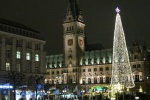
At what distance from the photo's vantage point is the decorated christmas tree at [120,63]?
282ft

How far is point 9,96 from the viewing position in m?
101

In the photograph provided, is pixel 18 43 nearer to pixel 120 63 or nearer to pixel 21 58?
pixel 21 58

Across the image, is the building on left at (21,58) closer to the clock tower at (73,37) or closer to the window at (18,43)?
the window at (18,43)

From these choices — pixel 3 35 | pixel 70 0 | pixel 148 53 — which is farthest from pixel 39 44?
pixel 70 0

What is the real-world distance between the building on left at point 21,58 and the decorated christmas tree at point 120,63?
75.6ft

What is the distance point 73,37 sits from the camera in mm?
185625

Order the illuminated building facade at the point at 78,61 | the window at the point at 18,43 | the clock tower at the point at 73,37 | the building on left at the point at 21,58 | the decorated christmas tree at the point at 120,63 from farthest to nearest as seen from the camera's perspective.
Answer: the clock tower at the point at 73,37 < the illuminated building facade at the point at 78,61 < the window at the point at 18,43 < the building on left at the point at 21,58 < the decorated christmas tree at the point at 120,63

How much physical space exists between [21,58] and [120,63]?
1401 inches

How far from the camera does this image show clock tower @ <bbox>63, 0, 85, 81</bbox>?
18412 centimetres

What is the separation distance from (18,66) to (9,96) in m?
12.0

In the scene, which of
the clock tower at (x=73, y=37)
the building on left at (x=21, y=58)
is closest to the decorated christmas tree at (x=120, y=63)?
the building on left at (x=21, y=58)

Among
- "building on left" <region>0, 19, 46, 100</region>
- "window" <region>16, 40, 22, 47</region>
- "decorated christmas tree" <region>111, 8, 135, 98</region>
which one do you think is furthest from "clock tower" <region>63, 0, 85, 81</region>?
"decorated christmas tree" <region>111, 8, 135, 98</region>

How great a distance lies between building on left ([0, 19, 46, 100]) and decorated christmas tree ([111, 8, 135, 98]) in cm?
2306

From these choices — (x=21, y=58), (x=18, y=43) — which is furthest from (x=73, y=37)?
(x=21, y=58)
